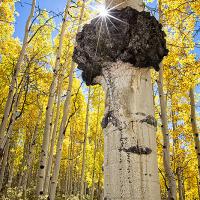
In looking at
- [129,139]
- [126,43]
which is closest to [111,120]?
[129,139]

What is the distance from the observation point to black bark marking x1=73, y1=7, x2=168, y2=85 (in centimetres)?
136

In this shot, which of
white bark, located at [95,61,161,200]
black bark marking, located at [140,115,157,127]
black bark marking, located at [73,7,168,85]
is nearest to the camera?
white bark, located at [95,61,161,200]

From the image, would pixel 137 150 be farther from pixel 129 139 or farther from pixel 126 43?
pixel 126 43

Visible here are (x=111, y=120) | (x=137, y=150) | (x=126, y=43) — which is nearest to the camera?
(x=137, y=150)

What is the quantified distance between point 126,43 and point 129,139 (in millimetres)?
565

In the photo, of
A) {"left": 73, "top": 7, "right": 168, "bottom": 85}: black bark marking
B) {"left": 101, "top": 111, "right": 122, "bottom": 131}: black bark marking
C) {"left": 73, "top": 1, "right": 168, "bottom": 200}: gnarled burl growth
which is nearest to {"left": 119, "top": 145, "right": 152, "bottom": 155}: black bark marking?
{"left": 73, "top": 1, "right": 168, "bottom": 200}: gnarled burl growth

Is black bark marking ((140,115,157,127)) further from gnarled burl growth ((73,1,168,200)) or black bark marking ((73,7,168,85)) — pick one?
black bark marking ((73,7,168,85))

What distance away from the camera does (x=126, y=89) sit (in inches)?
48.3

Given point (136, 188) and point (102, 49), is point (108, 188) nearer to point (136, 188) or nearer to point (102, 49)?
point (136, 188)

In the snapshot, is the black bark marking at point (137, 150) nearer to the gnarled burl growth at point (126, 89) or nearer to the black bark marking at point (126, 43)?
the gnarled burl growth at point (126, 89)

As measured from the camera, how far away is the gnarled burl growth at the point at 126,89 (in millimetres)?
1064

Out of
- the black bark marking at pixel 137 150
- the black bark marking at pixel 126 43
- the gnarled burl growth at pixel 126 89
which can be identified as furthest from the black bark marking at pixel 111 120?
the black bark marking at pixel 126 43

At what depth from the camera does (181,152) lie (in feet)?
32.6

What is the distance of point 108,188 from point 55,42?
11358mm
